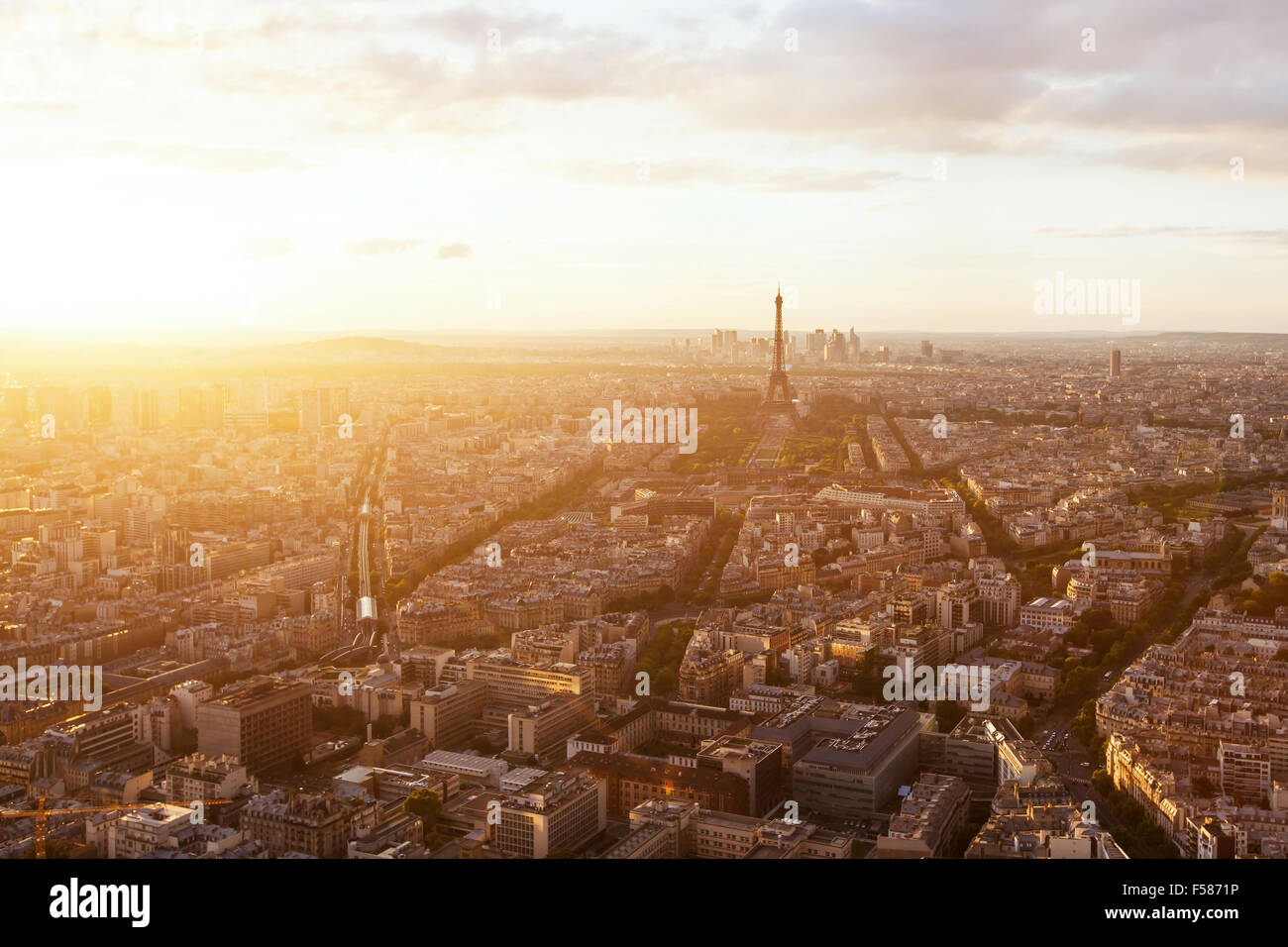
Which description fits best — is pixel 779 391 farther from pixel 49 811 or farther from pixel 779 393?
pixel 49 811

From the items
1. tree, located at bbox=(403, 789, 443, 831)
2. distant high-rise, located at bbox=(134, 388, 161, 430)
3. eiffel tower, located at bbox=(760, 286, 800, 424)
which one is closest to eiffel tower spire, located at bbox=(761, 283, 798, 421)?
eiffel tower, located at bbox=(760, 286, 800, 424)

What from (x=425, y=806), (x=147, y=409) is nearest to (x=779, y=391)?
(x=147, y=409)

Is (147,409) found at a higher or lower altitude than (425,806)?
higher

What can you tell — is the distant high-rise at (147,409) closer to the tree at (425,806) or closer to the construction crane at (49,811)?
the construction crane at (49,811)

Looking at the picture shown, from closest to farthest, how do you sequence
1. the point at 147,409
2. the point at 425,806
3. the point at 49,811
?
the point at 49,811 → the point at 425,806 → the point at 147,409

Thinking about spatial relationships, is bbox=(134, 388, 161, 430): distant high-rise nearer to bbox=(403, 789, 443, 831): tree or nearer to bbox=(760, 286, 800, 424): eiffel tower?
bbox=(760, 286, 800, 424): eiffel tower

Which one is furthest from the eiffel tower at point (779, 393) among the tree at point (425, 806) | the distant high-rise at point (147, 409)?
the tree at point (425, 806)
